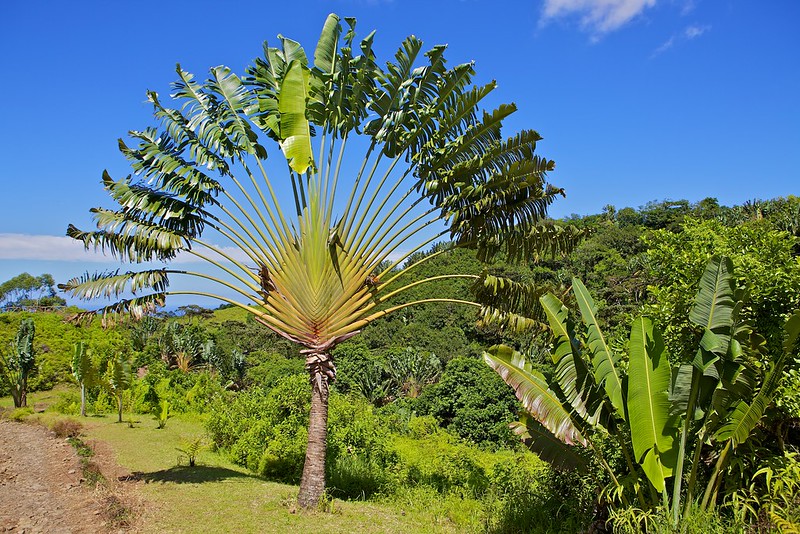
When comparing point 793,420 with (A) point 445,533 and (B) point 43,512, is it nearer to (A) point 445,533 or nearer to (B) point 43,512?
(A) point 445,533

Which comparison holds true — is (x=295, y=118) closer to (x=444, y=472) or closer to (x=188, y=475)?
(x=188, y=475)

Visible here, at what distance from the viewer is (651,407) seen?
5.40 metres

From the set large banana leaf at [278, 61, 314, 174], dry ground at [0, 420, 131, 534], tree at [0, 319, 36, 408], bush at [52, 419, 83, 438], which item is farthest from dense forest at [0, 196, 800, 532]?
large banana leaf at [278, 61, 314, 174]

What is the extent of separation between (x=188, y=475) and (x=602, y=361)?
7.52 metres

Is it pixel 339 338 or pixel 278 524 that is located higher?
pixel 339 338

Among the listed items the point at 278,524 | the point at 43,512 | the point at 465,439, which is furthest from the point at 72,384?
the point at 278,524

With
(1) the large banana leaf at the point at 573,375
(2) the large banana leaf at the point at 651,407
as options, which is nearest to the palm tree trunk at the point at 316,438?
(1) the large banana leaf at the point at 573,375

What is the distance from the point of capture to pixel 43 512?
747cm

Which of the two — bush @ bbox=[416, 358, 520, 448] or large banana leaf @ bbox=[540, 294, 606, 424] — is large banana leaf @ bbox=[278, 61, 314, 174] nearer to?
large banana leaf @ bbox=[540, 294, 606, 424]

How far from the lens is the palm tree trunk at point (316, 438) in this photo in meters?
7.60

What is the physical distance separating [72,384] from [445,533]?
24.8 metres

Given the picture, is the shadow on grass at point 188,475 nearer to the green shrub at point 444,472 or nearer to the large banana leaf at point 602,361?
the green shrub at point 444,472

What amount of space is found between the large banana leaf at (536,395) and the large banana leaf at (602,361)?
0.57 meters

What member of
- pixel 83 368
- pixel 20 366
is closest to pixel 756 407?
pixel 83 368
